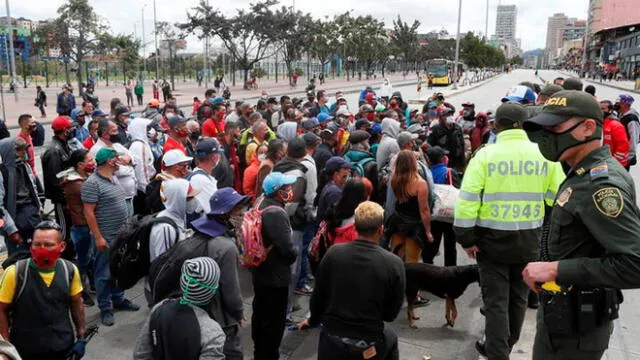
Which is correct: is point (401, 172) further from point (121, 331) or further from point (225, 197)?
point (121, 331)

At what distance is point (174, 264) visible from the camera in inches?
126

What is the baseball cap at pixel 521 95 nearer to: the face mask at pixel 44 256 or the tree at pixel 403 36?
the face mask at pixel 44 256

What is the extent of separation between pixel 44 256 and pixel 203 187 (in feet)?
5.36

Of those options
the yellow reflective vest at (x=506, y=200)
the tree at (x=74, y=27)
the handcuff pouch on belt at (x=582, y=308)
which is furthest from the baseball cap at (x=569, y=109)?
the tree at (x=74, y=27)

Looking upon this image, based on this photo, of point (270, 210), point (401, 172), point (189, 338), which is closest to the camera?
point (189, 338)

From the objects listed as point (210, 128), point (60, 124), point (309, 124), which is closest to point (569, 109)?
A: point (60, 124)

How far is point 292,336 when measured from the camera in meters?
4.99

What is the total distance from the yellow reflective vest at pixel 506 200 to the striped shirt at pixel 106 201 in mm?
3341

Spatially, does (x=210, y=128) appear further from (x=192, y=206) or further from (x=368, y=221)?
(x=368, y=221)

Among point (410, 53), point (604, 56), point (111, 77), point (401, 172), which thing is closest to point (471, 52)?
point (410, 53)

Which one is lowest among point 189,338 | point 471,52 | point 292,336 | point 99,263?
point 292,336

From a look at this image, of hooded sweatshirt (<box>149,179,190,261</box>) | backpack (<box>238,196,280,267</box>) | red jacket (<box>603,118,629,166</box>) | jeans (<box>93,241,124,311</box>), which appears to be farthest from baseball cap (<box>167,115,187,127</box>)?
red jacket (<box>603,118,629,166</box>)

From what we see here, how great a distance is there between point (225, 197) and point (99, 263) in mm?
2365

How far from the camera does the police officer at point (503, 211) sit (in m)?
3.75
